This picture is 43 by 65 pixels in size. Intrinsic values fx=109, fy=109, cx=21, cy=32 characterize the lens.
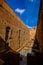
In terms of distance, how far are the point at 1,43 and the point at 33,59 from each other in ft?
14.2

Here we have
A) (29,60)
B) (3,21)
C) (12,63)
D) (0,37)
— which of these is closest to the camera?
(29,60)

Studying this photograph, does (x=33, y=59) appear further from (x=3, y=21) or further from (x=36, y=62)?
(x=3, y=21)

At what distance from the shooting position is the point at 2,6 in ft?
25.6

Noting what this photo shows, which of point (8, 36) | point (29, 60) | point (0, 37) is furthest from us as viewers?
point (8, 36)

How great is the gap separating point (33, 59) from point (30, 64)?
0.18 meters

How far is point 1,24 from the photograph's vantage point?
7605 mm

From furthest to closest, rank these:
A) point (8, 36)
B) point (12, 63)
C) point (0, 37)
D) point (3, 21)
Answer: point (8, 36) < point (3, 21) < point (0, 37) < point (12, 63)

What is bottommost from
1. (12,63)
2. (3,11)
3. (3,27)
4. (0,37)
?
(12,63)

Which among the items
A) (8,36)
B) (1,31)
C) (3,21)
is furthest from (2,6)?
(8,36)

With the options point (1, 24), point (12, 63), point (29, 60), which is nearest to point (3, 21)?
point (1, 24)

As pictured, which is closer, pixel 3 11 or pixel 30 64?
pixel 30 64

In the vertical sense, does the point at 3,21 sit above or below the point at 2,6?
below

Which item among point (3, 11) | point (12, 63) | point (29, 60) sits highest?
point (3, 11)

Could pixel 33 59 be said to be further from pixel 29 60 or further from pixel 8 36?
pixel 8 36
